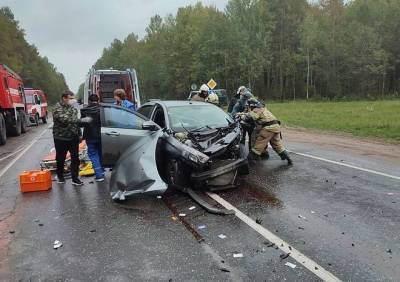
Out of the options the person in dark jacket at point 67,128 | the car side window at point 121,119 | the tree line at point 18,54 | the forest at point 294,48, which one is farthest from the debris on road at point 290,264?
the tree line at point 18,54

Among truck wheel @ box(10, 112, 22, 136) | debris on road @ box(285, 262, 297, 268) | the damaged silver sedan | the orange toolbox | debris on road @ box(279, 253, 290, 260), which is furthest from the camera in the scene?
truck wheel @ box(10, 112, 22, 136)

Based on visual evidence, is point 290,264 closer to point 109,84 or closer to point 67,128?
point 67,128

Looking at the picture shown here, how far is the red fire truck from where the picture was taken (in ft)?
58.2

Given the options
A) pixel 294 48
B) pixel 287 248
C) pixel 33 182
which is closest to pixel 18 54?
pixel 294 48

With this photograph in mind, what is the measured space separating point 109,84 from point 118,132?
12058 millimetres

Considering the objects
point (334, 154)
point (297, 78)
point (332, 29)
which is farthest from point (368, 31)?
point (334, 154)

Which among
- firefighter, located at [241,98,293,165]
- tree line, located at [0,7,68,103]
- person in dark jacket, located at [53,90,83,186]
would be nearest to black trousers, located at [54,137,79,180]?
person in dark jacket, located at [53,90,83,186]

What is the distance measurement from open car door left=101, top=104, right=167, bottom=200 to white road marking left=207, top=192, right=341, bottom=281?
126 centimetres

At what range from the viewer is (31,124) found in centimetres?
2889

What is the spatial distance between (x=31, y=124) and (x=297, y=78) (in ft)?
138

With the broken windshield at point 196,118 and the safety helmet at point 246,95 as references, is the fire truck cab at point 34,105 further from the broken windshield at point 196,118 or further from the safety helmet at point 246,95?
the broken windshield at point 196,118

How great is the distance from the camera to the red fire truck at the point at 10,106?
17.8 meters

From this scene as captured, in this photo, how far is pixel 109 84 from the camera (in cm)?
1995

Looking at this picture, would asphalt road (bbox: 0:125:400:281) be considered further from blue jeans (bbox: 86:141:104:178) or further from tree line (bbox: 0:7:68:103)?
tree line (bbox: 0:7:68:103)
